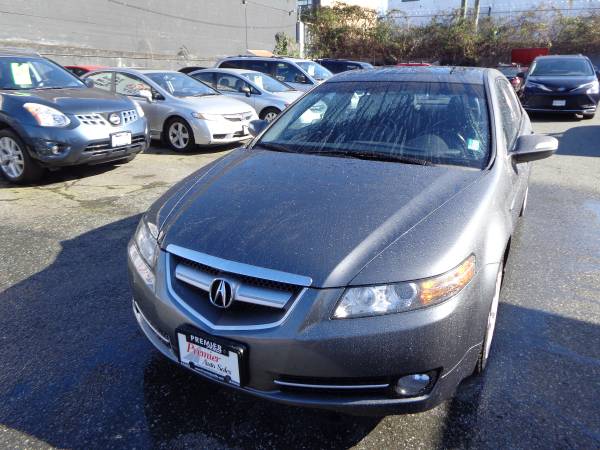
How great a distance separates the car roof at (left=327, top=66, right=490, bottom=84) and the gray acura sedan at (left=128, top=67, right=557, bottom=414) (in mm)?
690

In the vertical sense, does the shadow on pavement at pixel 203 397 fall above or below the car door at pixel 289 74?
below

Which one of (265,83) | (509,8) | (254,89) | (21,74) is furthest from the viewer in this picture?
(509,8)

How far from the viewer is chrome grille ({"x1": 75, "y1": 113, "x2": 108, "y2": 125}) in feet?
18.7

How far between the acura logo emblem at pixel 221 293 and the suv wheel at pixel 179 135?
20.7 feet

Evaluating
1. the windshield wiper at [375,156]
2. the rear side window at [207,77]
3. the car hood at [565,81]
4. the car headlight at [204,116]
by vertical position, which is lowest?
the car headlight at [204,116]

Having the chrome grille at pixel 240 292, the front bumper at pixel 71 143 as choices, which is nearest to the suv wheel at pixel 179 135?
the front bumper at pixel 71 143

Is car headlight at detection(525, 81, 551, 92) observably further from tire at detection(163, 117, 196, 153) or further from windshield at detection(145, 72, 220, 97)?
tire at detection(163, 117, 196, 153)

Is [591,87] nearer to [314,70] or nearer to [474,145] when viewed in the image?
[314,70]

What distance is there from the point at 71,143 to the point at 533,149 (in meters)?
4.95

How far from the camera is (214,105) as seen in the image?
313 inches

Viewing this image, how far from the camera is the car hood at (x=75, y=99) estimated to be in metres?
5.68

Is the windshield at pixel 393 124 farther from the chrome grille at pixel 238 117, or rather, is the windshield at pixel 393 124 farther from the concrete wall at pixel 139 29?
the concrete wall at pixel 139 29

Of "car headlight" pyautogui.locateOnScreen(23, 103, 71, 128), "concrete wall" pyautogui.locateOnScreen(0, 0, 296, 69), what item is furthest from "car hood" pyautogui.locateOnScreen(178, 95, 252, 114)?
"concrete wall" pyautogui.locateOnScreen(0, 0, 296, 69)

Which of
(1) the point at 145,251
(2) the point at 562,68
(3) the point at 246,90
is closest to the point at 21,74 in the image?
(3) the point at 246,90
